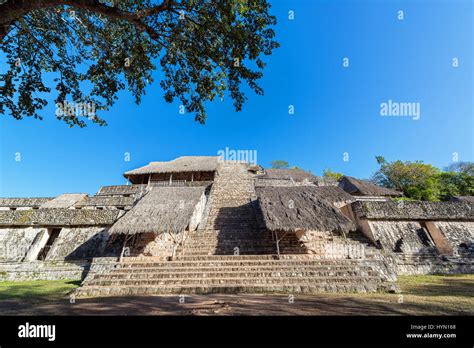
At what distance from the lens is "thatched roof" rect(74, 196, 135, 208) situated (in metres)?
16.6

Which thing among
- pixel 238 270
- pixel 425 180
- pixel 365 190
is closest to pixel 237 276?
pixel 238 270

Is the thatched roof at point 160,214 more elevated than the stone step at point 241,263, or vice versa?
the thatched roof at point 160,214

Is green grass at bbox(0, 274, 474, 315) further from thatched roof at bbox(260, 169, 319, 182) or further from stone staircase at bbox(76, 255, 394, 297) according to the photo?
thatched roof at bbox(260, 169, 319, 182)

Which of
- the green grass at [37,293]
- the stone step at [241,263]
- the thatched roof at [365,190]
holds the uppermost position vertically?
the thatched roof at [365,190]

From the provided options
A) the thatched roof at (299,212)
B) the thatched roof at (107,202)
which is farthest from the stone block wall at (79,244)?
the thatched roof at (299,212)

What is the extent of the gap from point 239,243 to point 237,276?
2.31 metres

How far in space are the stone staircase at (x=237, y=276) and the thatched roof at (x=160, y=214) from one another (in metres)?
1.34

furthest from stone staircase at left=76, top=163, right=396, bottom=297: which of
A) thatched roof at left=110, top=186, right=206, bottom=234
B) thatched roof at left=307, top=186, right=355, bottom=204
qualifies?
thatched roof at left=307, top=186, right=355, bottom=204

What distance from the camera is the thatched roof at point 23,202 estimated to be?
21.4 meters

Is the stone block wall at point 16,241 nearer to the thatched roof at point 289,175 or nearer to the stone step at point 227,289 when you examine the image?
the stone step at point 227,289

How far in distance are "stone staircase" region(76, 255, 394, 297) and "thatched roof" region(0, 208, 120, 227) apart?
15.8ft
